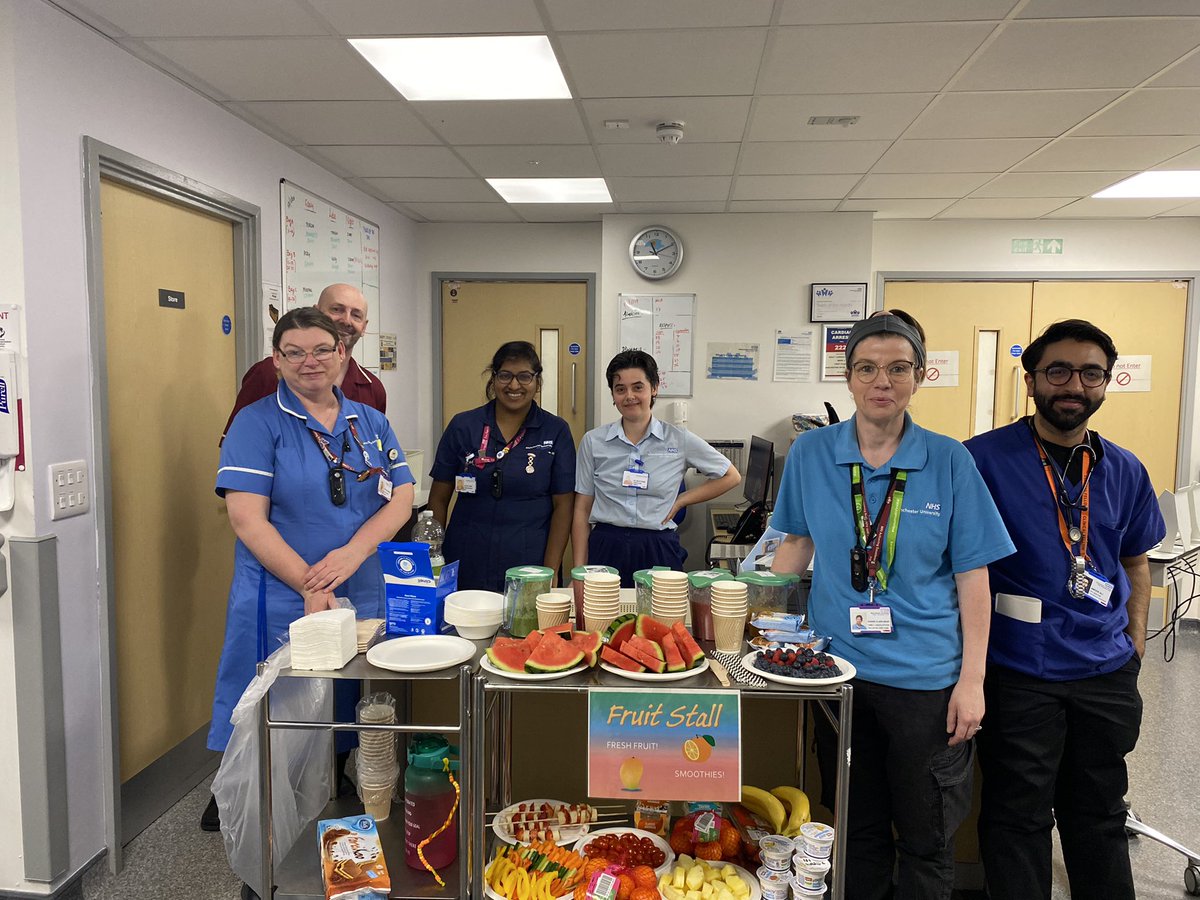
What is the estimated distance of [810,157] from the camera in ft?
12.3

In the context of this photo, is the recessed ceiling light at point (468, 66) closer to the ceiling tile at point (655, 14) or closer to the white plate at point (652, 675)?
the ceiling tile at point (655, 14)

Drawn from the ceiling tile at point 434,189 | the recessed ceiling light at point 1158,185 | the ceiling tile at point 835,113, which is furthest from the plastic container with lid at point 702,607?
the recessed ceiling light at point 1158,185

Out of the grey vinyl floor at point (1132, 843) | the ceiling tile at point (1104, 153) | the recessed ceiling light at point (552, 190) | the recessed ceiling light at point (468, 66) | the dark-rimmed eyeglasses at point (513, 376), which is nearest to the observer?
the grey vinyl floor at point (1132, 843)

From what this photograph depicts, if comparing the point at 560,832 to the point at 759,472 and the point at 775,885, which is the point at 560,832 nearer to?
the point at 775,885

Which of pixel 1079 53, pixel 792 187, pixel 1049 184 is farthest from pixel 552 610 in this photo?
pixel 1049 184

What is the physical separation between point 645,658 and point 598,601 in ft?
0.75

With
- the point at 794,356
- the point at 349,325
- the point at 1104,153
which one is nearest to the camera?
the point at 349,325

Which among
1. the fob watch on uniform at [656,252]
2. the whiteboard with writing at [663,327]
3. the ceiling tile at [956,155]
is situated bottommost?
the whiteboard with writing at [663,327]

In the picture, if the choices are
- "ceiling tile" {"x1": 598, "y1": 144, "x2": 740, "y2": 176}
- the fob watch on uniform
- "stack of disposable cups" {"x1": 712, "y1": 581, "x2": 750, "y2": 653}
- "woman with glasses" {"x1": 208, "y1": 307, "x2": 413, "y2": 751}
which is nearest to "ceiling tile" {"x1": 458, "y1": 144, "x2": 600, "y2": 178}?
"ceiling tile" {"x1": 598, "y1": 144, "x2": 740, "y2": 176}

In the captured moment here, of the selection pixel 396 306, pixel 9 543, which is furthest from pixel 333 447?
pixel 396 306

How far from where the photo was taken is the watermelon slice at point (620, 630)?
169cm

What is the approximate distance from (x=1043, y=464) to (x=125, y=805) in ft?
9.77

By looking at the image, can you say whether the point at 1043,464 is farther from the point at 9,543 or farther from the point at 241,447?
the point at 9,543

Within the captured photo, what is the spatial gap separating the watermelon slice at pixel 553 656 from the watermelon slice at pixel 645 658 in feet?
0.33
